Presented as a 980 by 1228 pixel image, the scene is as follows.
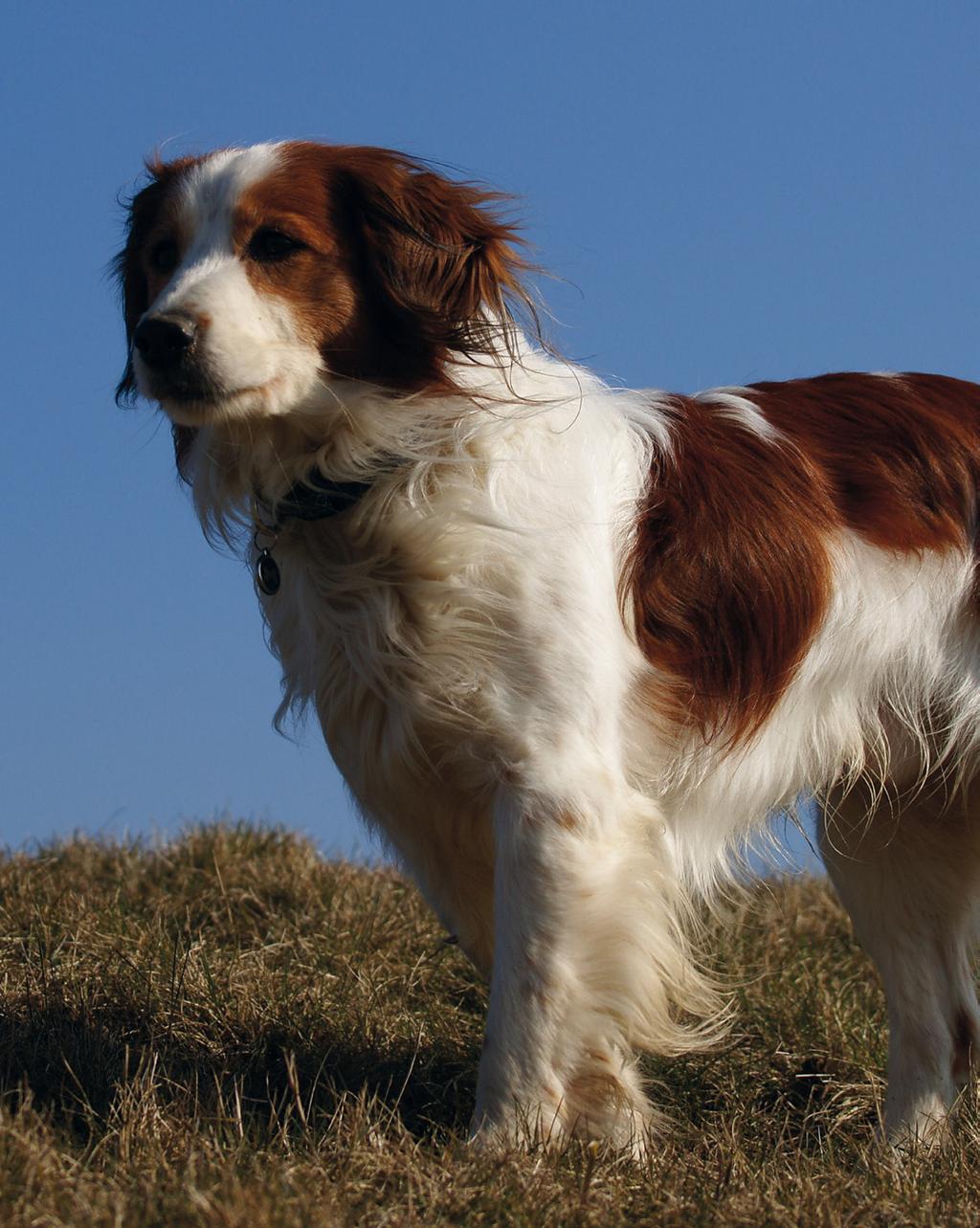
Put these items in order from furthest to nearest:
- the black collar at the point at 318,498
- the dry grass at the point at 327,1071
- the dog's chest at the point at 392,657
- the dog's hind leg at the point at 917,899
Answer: the dog's hind leg at the point at 917,899
the black collar at the point at 318,498
the dog's chest at the point at 392,657
the dry grass at the point at 327,1071

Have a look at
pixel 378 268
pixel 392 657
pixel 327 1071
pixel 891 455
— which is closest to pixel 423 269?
pixel 378 268

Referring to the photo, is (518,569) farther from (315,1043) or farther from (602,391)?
(315,1043)

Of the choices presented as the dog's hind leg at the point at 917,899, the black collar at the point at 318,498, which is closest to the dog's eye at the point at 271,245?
the black collar at the point at 318,498

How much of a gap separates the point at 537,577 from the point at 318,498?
518mm

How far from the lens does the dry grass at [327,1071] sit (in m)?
2.62

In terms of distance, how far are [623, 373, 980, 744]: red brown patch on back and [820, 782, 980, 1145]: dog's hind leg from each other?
68cm

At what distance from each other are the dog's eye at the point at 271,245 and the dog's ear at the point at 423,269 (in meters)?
0.18

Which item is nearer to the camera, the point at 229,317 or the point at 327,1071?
the point at 229,317

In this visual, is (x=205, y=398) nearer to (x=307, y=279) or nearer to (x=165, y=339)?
(x=165, y=339)

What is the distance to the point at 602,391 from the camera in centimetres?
359

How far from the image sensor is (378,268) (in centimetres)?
329

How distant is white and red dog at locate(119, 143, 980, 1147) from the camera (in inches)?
121

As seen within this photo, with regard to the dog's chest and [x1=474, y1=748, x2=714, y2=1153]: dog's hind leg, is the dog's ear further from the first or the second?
[x1=474, y1=748, x2=714, y2=1153]: dog's hind leg

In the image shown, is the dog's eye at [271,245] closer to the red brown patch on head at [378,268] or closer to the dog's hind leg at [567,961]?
the red brown patch on head at [378,268]
